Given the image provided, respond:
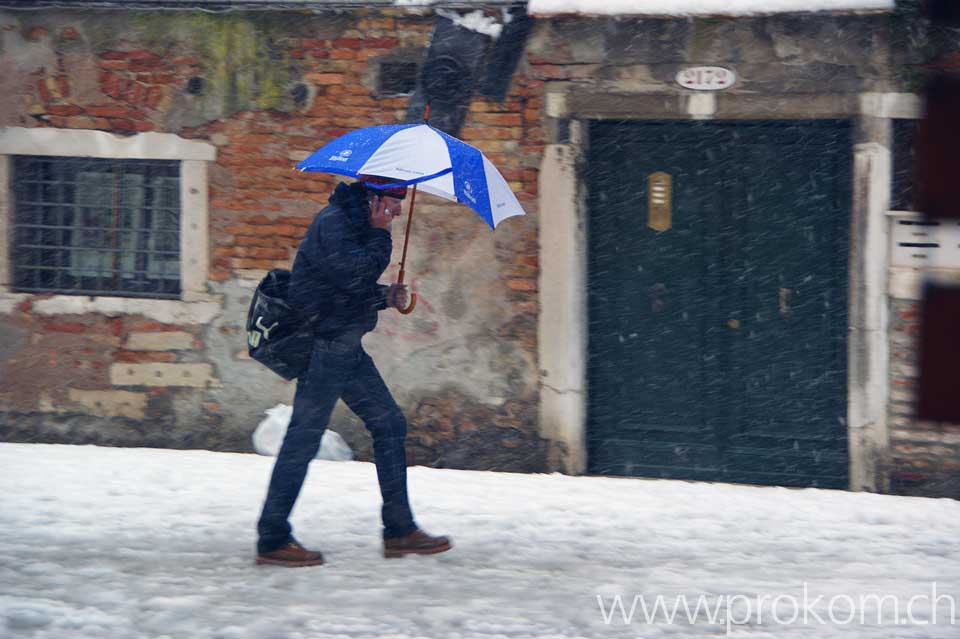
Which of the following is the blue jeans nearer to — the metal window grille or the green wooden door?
the green wooden door

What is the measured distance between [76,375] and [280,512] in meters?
3.37

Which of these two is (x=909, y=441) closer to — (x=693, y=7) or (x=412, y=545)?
(x=693, y=7)

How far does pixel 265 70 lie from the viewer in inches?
293

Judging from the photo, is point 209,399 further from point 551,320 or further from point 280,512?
point 280,512

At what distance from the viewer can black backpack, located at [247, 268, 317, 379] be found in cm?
486

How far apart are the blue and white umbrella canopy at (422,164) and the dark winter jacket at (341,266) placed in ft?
0.56

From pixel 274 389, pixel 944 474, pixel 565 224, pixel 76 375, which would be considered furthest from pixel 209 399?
pixel 944 474

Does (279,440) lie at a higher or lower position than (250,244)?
lower

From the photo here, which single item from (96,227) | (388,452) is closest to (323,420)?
(388,452)

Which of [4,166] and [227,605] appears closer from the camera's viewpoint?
[227,605]

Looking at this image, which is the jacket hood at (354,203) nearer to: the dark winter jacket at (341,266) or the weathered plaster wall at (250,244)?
the dark winter jacket at (341,266)

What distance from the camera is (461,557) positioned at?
531cm

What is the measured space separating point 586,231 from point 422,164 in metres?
2.72

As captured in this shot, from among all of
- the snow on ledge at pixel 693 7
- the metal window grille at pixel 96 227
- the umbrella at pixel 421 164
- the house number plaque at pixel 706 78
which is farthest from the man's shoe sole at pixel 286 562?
the house number plaque at pixel 706 78
